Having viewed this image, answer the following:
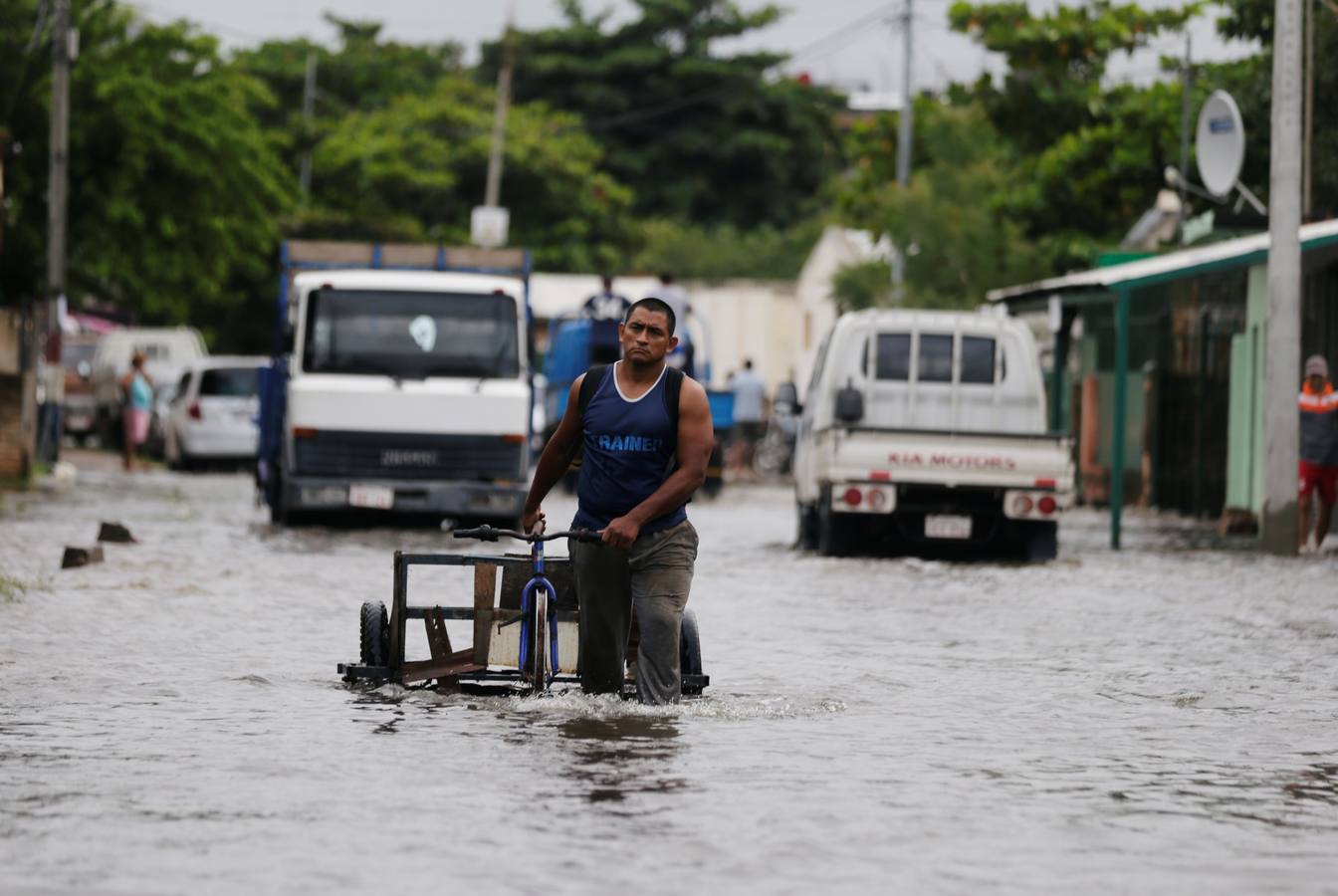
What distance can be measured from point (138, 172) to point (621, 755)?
32.0 metres

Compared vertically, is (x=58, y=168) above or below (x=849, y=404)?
above

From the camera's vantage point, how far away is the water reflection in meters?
9.05

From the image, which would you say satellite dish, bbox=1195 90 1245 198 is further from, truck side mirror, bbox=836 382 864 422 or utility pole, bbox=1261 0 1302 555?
truck side mirror, bbox=836 382 864 422

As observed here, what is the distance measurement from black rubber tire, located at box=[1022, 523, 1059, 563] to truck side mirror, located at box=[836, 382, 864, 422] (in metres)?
1.70

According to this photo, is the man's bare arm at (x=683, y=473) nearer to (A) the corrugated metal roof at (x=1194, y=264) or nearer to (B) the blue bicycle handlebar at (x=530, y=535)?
(B) the blue bicycle handlebar at (x=530, y=535)

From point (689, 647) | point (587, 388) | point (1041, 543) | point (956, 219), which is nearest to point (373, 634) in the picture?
point (689, 647)

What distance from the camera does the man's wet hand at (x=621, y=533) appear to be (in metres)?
10.6

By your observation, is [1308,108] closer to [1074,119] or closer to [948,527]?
[948,527]

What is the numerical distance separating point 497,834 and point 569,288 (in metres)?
65.7

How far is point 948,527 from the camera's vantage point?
897 inches

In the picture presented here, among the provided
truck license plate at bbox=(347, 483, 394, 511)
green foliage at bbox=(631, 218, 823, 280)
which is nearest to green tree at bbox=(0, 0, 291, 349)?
truck license plate at bbox=(347, 483, 394, 511)

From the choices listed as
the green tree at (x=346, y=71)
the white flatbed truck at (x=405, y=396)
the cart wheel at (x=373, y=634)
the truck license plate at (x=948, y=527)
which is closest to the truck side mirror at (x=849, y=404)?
the truck license plate at (x=948, y=527)

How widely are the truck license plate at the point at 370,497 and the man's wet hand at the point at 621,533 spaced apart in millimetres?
14467

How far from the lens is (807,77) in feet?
291
